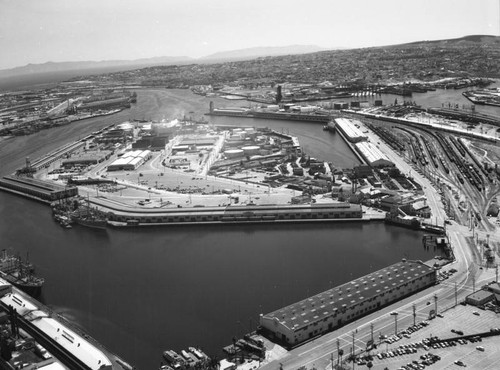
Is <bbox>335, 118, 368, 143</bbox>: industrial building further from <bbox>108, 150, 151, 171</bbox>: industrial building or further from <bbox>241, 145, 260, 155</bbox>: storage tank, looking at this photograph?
<bbox>108, 150, 151, 171</bbox>: industrial building

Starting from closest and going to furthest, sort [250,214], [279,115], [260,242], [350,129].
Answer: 1. [260,242]
2. [250,214]
3. [350,129]
4. [279,115]

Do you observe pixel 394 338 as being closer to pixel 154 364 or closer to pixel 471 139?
pixel 154 364

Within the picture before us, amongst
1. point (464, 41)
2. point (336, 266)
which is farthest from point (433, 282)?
point (464, 41)

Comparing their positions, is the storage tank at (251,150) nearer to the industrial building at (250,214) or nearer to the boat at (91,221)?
the industrial building at (250,214)

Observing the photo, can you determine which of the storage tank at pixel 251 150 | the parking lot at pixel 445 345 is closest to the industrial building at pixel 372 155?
the storage tank at pixel 251 150

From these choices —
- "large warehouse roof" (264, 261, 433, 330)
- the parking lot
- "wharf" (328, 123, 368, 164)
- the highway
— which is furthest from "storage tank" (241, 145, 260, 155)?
the parking lot

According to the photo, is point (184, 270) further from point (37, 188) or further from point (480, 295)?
point (37, 188)

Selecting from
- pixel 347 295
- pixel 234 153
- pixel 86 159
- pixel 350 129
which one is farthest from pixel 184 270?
pixel 350 129
